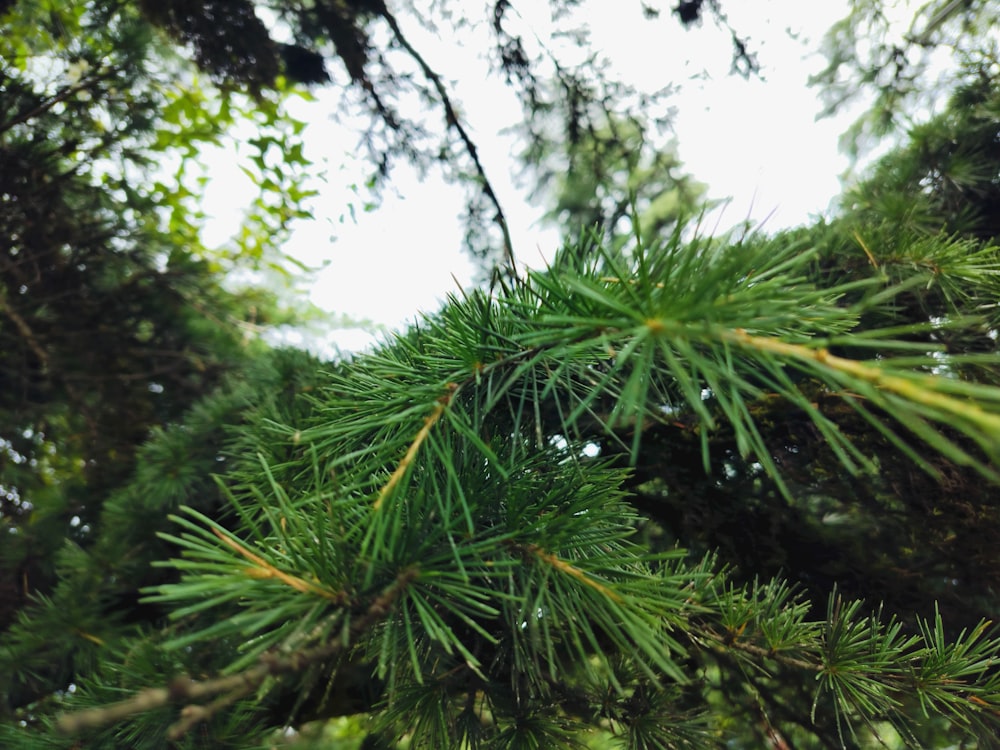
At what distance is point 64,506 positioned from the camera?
1358mm

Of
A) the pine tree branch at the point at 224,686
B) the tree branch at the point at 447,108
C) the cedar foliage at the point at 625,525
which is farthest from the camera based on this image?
the tree branch at the point at 447,108

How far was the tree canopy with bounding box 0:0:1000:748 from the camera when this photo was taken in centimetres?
36

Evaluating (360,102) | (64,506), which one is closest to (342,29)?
(360,102)

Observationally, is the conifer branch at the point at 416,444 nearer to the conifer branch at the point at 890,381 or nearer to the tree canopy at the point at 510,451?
the tree canopy at the point at 510,451

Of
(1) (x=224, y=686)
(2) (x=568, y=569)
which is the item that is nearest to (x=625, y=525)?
(2) (x=568, y=569)

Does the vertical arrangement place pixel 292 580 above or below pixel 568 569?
above

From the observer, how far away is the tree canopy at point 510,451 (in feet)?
1.18

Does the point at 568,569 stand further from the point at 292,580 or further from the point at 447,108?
the point at 447,108

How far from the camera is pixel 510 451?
54cm

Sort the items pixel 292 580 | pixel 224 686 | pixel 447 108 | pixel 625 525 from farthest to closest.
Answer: pixel 447 108 < pixel 625 525 < pixel 292 580 < pixel 224 686

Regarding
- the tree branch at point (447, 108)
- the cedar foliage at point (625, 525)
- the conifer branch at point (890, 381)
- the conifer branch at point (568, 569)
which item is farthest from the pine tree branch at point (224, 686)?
the tree branch at point (447, 108)

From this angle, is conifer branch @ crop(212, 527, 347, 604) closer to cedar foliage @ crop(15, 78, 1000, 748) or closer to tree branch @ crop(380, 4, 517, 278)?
cedar foliage @ crop(15, 78, 1000, 748)

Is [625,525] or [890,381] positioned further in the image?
[625,525]

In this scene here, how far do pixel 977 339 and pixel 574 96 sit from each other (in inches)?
39.1
